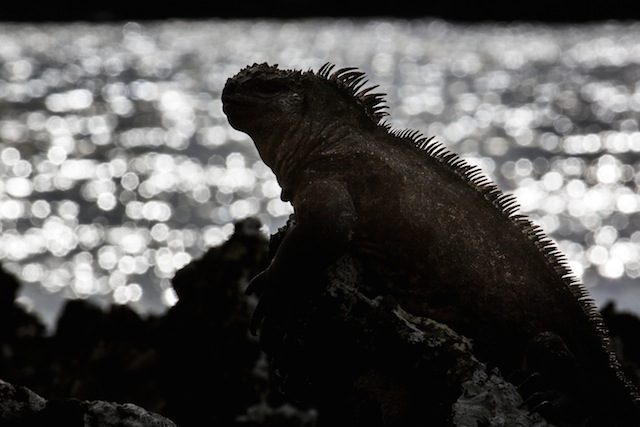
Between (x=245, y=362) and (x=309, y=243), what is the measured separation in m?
4.46

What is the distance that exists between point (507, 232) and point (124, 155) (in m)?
45.7

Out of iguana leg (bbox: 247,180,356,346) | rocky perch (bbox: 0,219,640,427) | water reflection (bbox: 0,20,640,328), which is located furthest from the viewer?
water reflection (bbox: 0,20,640,328)

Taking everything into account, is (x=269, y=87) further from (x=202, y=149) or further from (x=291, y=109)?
(x=202, y=149)

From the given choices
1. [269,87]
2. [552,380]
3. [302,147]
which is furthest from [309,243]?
[552,380]

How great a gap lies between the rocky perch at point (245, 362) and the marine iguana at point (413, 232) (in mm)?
206

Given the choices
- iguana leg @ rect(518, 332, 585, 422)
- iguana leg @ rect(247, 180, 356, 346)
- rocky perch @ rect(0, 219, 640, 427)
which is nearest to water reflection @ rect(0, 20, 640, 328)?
rocky perch @ rect(0, 219, 640, 427)

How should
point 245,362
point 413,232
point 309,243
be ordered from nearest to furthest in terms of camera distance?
point 309,243
point 413,232
point 245,362

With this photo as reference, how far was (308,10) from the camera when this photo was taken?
172 meters

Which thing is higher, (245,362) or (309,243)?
(309,243)

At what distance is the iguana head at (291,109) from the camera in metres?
6.33

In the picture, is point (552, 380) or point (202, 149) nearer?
point (552, 380)

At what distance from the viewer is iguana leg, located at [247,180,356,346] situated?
5.79m

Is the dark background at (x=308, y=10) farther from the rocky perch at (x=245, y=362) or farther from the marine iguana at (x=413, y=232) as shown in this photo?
the marine iguana at (x=413, y=232)

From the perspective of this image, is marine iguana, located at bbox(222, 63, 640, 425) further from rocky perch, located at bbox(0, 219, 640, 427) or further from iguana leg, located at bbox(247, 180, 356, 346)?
rocky perch, located at bbox(0, 219, 640, 427)
